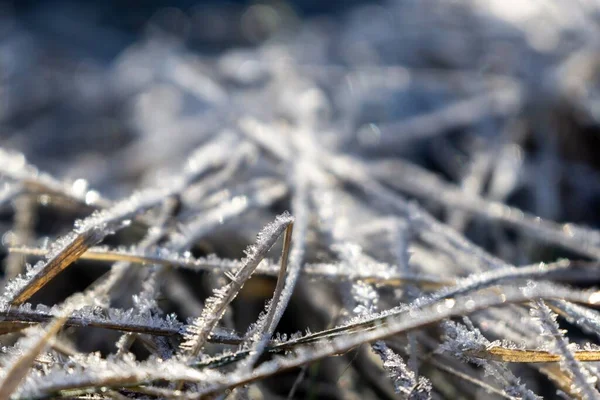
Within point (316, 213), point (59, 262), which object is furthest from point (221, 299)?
point (316, 213)

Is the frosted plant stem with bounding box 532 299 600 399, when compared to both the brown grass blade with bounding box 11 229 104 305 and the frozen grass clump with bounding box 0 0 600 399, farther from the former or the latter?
the brown grass blade with bounding box 11 229 104 305

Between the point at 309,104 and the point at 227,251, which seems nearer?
the point at 227,251

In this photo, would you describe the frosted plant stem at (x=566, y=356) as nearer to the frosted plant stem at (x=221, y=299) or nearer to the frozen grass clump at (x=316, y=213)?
the frozen grass clump at (x=316, y=213)

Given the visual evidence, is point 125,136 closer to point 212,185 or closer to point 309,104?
point 309,104

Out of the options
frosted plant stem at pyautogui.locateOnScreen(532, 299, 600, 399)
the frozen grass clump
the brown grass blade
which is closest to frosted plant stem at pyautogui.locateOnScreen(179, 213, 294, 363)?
the frozen grass clump

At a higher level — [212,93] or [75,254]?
[212,93]

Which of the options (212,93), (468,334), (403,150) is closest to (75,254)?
(468,334)

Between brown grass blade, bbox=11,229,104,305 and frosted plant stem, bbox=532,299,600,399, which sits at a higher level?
brown grass blade, bbox=11,229,104,305

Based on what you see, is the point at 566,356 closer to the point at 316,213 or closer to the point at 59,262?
the point at 316,213

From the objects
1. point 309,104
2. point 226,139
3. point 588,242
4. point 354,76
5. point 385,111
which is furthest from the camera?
point 354,76

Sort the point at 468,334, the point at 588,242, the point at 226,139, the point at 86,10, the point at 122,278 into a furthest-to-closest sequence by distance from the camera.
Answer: the point at 86,10 → the point at 226,139 → the point at 588,242 → the point at 122,278 → the point at 468,334
